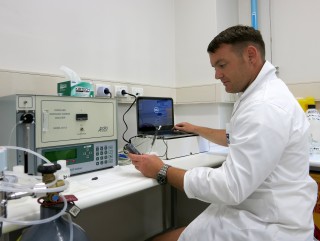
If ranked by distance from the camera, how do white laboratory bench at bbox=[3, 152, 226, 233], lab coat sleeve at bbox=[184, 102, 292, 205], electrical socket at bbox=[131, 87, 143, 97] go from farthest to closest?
electrical socket at bbox=[131, 87, 143, 97], lab coat sleeve at bbox=[184, 102, 292, 205], white laboratory bench at bbox=[3, 152, 226, 233]

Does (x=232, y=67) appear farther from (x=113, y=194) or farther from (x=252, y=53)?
(x=113, y=194)

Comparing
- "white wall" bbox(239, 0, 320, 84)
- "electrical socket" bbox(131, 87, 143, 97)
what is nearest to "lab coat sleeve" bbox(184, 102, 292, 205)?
"electrical socket" bbox(131, 87, 143, 97)

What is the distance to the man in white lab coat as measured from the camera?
2.64 ft

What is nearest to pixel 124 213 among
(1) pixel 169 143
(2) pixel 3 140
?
(1) pixel 169 143

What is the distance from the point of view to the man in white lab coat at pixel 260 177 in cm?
80

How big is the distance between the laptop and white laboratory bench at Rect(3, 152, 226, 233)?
23 centimetres

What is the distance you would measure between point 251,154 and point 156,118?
798 millimetres

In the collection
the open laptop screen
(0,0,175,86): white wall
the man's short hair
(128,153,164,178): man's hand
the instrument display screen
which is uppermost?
(0,0,175,86): white wall

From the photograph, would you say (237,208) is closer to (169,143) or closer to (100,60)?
(169,143)

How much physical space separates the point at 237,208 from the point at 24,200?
27.6 inches

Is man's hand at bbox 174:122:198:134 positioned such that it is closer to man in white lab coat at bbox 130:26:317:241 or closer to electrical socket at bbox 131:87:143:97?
electrical socket at bbox 131:87:143:97

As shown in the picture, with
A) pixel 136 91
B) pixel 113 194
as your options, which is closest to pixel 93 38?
pixel 136 91

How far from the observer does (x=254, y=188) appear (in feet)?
2.68

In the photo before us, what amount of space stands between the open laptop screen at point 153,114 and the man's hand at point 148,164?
1.26 ft
